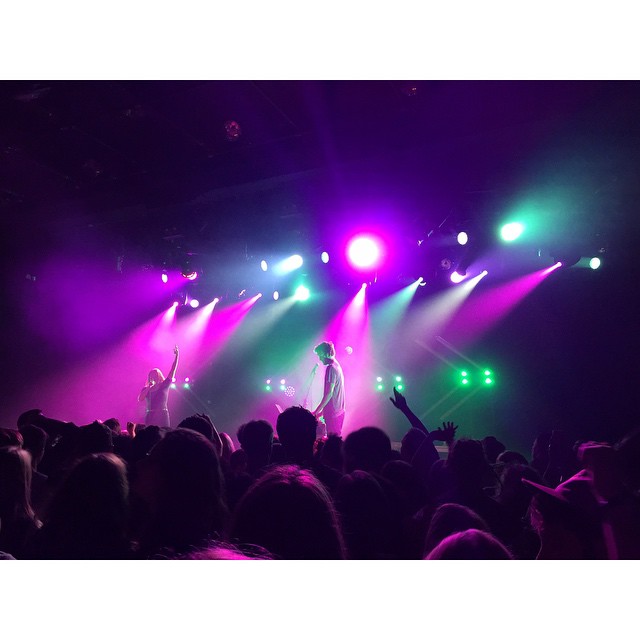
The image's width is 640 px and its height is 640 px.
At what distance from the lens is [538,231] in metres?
6.21

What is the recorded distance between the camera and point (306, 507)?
4.53ft

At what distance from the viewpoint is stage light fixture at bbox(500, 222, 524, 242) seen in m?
5.73

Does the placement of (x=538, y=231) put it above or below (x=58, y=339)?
above

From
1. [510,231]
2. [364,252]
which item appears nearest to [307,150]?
[364,252]

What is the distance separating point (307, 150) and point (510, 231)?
8.99 feet

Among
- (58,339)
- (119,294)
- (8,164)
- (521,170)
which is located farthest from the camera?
(119,294)

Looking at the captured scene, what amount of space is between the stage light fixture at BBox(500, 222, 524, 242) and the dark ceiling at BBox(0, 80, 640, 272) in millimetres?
446

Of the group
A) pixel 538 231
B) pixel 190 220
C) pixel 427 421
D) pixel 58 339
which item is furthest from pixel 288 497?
pixel 427 421

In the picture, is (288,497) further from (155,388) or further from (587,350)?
(587,350)

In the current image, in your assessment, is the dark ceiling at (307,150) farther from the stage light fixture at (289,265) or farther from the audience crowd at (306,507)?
the audience crowd at (306,507)

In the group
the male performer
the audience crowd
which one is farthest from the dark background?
the audience crowd

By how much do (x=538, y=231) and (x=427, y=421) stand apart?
18.5 ft

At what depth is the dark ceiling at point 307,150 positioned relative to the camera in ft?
12.7

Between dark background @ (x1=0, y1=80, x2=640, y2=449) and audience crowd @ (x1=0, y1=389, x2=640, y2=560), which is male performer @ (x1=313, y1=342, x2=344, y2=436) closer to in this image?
dark background @ (x1=0, y1=80, x2=640, y2=449)
